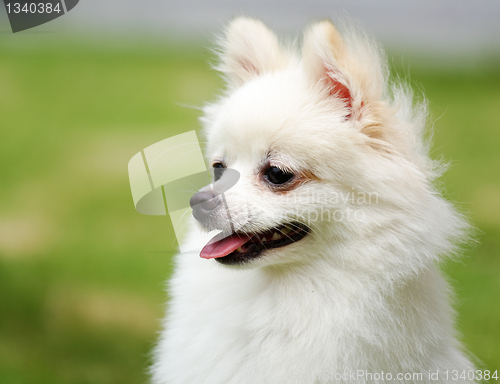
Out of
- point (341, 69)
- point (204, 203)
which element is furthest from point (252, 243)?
point (341, 69)

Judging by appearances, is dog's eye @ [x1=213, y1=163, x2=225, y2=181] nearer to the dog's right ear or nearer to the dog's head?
the dog's head

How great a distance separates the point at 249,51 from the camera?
1980 millimetres

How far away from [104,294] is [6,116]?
3.33 m

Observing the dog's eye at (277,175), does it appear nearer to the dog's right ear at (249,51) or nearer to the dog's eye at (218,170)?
the dog's eye at (218,170)

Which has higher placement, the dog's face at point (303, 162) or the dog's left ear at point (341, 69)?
the dog's left ear at point (341, 69)

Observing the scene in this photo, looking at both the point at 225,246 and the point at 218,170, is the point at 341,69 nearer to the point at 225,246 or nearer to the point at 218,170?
the point at 218,170

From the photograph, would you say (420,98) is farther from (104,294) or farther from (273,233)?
(104,294)

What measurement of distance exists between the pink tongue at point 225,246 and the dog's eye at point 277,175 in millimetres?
219

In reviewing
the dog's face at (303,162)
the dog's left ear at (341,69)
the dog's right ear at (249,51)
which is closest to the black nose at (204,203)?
the dog's face at (303,162)

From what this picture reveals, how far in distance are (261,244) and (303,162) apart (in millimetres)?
323

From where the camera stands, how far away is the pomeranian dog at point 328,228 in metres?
1.54

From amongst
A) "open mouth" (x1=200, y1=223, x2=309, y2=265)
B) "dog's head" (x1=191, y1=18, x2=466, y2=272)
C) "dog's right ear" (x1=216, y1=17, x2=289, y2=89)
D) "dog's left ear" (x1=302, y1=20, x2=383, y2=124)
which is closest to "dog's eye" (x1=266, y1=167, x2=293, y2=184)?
"dog's head" (x1=191, y1=18, x2=466, y2=272)

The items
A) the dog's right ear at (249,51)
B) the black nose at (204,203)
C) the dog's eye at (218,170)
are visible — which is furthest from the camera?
the dog's right ear at (249,51)

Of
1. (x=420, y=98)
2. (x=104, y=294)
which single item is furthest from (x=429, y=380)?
(x=104, y=294)
